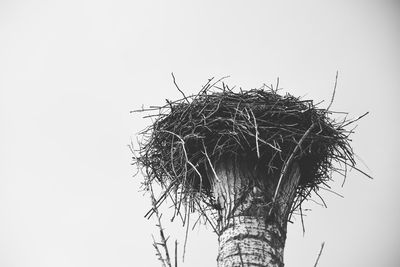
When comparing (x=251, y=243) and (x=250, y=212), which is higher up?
(x=250, y=212)

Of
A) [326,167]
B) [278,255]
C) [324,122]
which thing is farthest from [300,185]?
[278,255]

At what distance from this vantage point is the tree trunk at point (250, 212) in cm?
502

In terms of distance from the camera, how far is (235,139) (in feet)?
18.8

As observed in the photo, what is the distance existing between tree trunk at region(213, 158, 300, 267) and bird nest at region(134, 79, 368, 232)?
4.8 inches

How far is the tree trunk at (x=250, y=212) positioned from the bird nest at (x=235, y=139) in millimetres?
121

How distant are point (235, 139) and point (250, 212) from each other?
0.74 metres

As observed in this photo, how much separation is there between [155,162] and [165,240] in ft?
8.90

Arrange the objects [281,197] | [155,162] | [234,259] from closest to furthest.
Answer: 1. [234,259]
2. [281,197]
3. [155,162]

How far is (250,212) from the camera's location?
17.4 feet

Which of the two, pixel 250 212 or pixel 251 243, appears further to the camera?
pixel 250 212

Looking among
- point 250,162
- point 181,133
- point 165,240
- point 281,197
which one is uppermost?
point 181,133

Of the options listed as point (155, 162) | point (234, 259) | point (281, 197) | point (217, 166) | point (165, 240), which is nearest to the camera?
point (165, 240)

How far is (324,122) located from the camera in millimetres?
6188

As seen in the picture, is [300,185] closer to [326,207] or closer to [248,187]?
[326,207]
